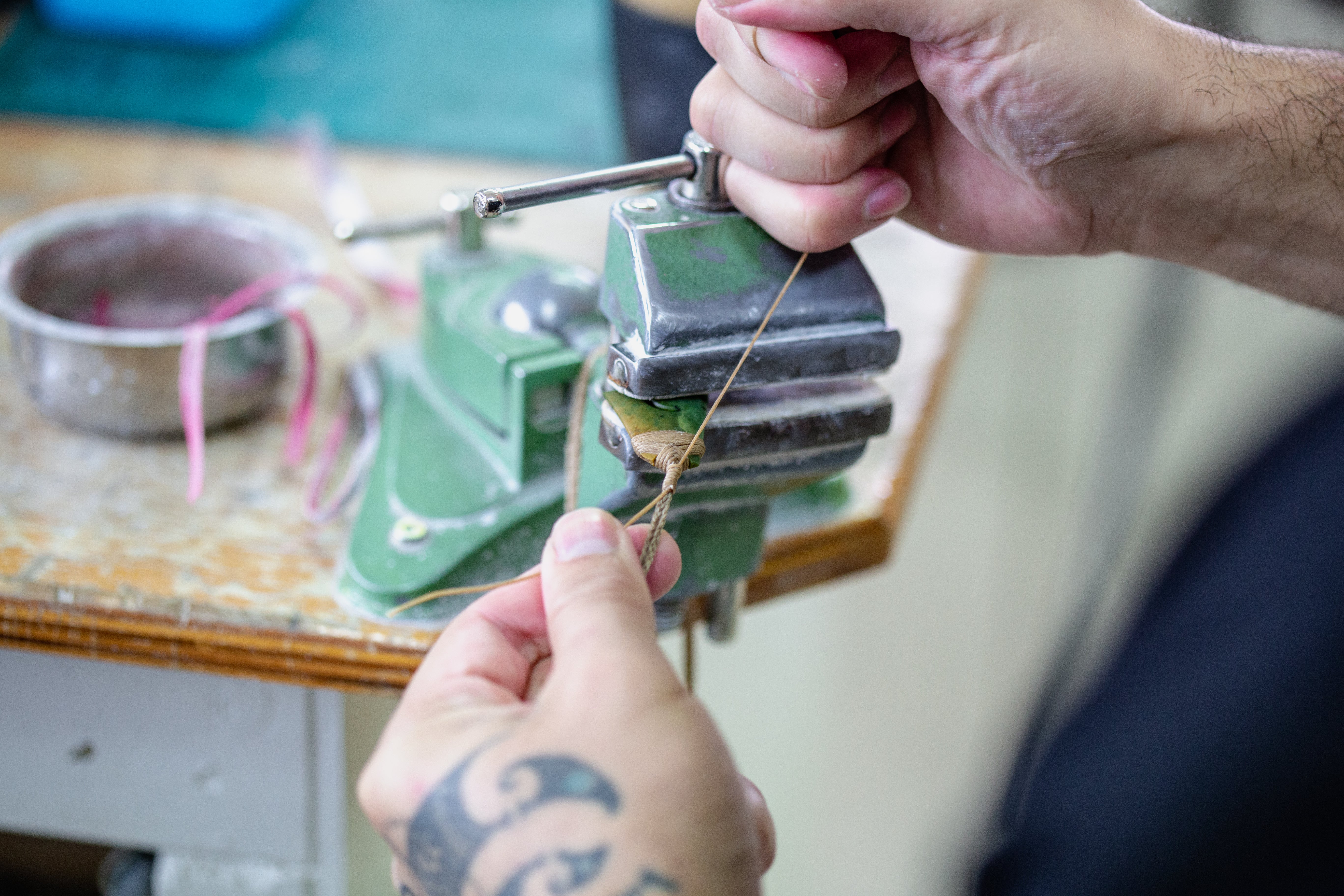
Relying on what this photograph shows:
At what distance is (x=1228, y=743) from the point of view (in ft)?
1.35

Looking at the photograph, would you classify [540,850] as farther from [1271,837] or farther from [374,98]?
[374,98]

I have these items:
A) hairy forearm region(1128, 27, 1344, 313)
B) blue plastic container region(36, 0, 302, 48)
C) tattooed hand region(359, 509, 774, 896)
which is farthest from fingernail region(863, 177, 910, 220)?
blue plastic container region(36, 0, 302, 48)

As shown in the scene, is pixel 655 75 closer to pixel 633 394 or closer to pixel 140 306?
pixel 140 306

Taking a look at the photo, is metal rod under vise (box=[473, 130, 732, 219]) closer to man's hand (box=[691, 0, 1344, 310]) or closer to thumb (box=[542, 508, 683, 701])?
man's hand (box=[691, 0, 1344, 310])

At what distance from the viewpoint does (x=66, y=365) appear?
2.41 ft

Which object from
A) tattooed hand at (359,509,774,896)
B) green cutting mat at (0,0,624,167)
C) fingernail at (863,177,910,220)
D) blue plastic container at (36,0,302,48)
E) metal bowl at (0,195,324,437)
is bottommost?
green cutting mat at (0,0,624,167)

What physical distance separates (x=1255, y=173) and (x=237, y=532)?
2.26 feet

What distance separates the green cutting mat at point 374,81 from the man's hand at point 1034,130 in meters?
0.68

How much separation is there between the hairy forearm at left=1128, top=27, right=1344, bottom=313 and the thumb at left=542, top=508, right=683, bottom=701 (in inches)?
16.4

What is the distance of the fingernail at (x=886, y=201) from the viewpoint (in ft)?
2.00

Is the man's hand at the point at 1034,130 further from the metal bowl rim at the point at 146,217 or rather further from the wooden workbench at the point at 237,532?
the metal bowl rim at the point at 146,217

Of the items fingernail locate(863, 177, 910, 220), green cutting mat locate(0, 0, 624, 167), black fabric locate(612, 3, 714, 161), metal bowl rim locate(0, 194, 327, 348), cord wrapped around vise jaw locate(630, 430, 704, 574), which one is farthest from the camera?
green cutting mat locate(0, 0, 624, 167)

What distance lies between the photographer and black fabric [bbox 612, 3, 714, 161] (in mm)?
1069

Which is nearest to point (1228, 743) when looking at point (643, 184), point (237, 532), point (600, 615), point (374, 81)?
point (600, 615)
